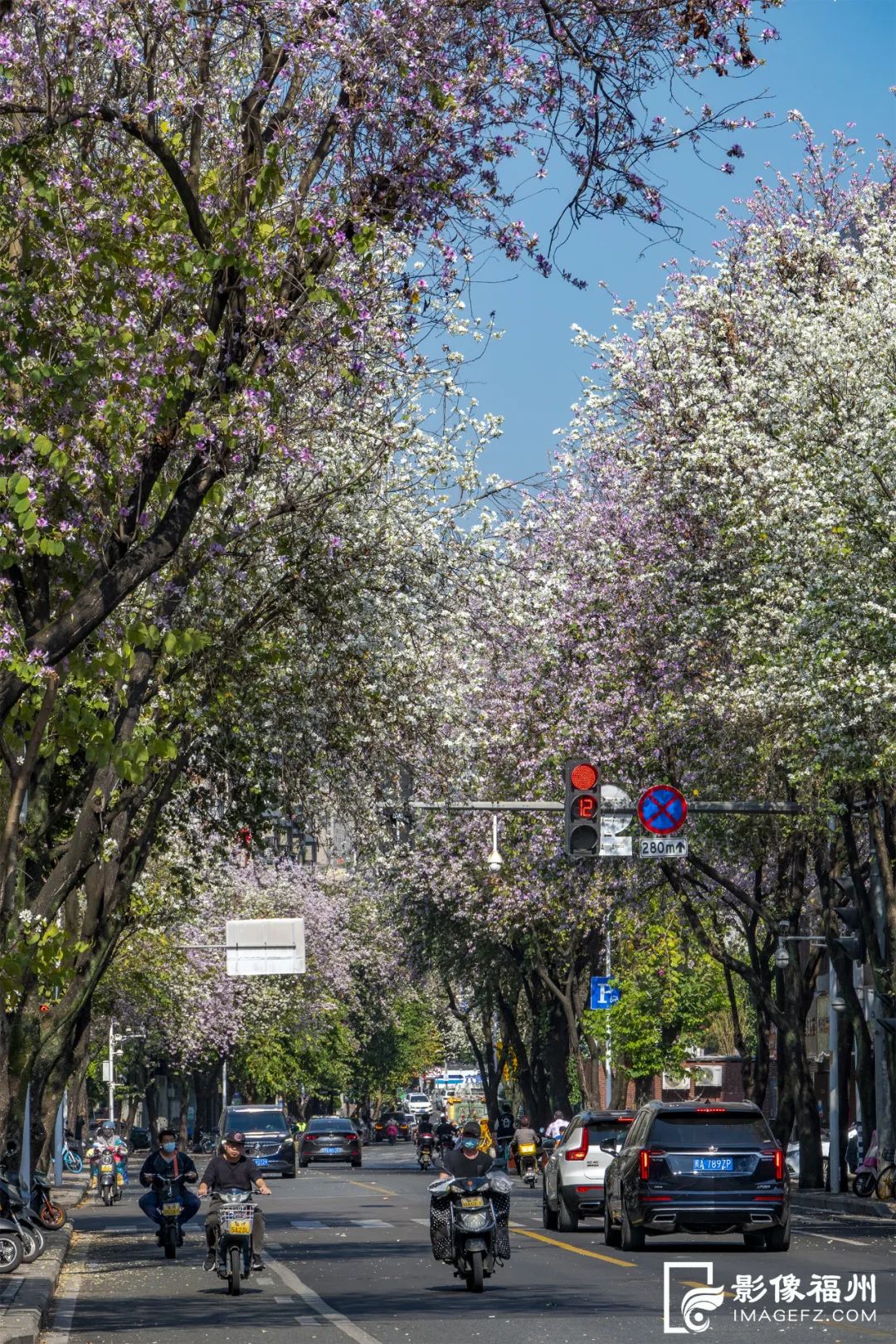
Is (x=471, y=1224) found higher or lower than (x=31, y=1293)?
higher

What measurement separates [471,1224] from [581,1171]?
32.3ft

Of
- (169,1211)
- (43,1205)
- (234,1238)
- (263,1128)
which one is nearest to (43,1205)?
(43,1205)

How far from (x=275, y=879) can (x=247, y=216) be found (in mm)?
67801

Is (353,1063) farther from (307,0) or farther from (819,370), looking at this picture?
(307,0)

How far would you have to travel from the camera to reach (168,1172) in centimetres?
2558

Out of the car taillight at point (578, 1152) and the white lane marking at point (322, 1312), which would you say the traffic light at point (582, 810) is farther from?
the car taillight at point (578, 1152)

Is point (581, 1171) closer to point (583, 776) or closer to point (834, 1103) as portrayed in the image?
point (583, 776)

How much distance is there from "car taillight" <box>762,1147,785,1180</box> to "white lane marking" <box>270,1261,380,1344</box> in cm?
486

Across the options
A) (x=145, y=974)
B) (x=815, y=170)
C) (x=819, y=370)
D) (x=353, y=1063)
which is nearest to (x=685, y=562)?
(x=819, y=370)

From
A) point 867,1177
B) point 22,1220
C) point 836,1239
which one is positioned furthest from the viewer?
point 867,1177

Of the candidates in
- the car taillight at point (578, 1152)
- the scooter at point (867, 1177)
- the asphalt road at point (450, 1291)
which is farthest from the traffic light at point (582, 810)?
the scooter at point (867, 1177)

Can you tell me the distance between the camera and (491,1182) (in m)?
18.9

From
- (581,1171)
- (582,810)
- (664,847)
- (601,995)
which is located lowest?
(581,1171)

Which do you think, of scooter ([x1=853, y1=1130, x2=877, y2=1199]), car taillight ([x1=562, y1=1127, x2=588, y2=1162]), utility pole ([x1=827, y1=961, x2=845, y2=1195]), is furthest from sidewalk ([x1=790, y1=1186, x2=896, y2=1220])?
car taillight ([x1=562, y1=1127, x2=588, y2=1162])
